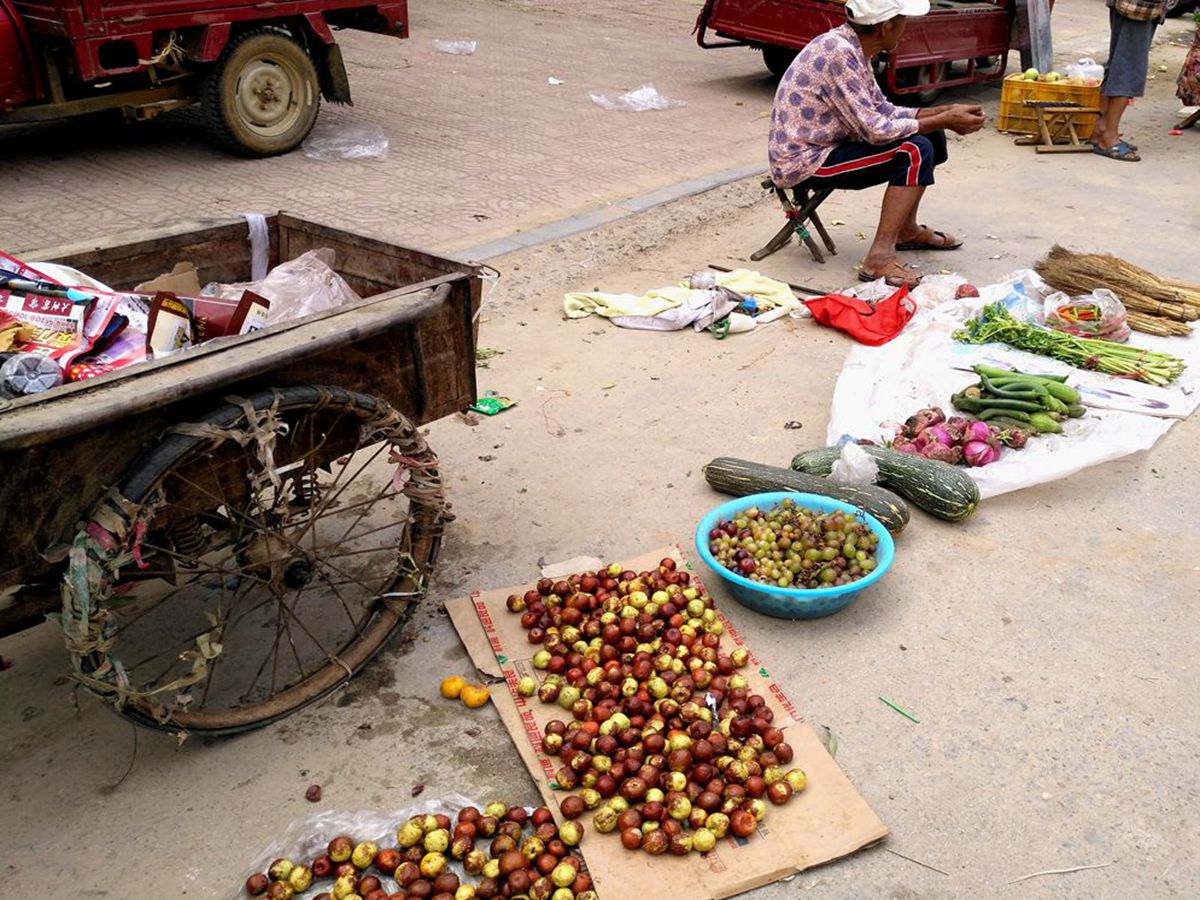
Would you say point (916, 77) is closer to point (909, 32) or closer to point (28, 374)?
point (909, 32)

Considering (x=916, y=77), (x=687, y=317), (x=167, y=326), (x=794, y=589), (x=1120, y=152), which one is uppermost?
(x=167, y=326)

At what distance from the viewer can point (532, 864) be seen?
2.44 meters

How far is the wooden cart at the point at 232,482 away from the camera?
7.26 ft

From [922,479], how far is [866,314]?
1.78 metres

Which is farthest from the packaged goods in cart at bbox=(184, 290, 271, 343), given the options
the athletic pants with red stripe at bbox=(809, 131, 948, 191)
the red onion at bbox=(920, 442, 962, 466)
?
the athletic pants with red stripe at bbox=(809, 131, 948, 191)

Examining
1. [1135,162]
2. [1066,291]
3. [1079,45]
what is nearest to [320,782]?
[1066,291]

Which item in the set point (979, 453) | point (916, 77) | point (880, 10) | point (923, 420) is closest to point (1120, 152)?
point (916, 77)

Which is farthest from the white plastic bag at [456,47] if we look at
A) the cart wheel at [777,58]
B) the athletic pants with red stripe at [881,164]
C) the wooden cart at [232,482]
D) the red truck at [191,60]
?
the wooden cart at [232,482]

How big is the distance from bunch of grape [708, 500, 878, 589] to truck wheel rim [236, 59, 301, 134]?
5544mm

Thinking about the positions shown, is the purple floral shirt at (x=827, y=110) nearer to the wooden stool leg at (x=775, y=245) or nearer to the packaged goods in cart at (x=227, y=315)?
the wooden stool leg at (x=775, y=245)

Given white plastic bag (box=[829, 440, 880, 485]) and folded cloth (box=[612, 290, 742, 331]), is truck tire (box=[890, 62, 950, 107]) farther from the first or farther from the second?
white plastic bag (box=[829, 440, 880, 485])

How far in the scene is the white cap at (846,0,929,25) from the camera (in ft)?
17.6

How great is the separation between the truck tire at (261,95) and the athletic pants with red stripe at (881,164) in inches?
156

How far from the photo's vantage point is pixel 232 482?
2.56 meters
